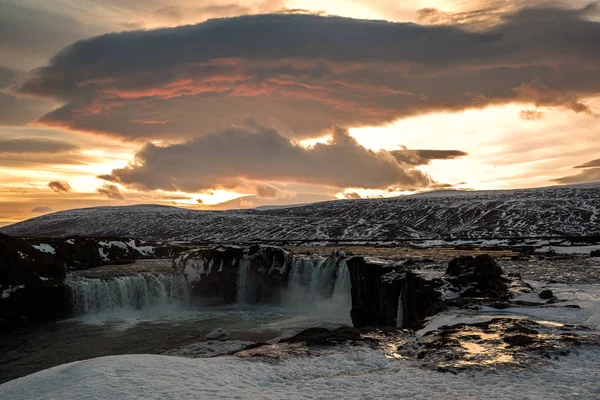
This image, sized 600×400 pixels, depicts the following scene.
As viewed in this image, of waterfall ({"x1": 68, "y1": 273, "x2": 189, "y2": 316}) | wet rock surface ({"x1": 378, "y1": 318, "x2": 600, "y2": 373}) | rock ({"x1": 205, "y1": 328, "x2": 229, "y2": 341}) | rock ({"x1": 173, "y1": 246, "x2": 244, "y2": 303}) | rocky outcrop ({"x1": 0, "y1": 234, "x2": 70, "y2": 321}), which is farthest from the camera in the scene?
rock ({"x1": 173, "y1": 246, "x2": 244, "y2": 303})

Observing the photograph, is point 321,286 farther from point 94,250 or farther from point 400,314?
point 94,250

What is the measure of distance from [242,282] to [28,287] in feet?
84.8

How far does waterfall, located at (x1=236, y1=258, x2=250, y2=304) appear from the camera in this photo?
61375 mm

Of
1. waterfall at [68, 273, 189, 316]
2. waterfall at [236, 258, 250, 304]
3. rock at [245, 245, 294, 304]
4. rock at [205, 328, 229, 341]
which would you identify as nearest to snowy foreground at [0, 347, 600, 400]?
rock at [205, 328, 229, 341]

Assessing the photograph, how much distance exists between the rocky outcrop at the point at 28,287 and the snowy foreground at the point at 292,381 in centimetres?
3544

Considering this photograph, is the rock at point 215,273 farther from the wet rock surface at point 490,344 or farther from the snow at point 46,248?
the wet rock surface at point 490,344

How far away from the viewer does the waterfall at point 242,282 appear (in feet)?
201

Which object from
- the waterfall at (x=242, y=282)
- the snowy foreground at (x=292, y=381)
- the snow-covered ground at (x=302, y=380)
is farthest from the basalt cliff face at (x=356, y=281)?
the snowy foreground at (x=292, y=381)

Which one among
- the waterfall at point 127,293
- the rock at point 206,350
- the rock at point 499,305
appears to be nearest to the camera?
the rock at point 499,305

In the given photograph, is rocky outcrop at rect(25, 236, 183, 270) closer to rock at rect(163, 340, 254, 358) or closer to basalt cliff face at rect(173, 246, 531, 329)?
basalt cliff face at rect(173, 246, 531, 329)

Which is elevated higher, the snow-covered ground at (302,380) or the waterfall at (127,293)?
the snow-covered ground at (302,380)

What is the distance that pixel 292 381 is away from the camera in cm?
1627

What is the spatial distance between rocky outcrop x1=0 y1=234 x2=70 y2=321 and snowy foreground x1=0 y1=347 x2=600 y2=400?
3544 cm

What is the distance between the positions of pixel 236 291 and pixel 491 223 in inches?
6116
